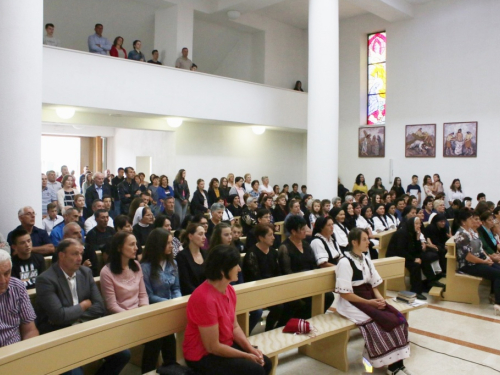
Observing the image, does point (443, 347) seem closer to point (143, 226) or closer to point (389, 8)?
point (143, 226)

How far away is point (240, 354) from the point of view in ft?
10.6

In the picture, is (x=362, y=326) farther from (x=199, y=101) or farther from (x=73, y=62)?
(x=199, y=101)

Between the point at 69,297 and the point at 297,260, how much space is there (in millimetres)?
2502

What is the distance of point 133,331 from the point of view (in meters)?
3.28

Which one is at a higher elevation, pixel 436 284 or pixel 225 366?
pixel 225 366

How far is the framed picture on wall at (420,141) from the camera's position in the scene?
1488 cm

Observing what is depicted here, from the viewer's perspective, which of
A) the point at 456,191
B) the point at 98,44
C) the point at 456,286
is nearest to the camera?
the point at 456,286

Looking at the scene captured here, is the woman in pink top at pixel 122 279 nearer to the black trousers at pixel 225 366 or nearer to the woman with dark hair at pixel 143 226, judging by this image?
the black trousers at pixel 225 366

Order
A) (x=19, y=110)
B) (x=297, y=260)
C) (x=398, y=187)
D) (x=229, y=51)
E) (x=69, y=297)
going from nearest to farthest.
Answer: (x=69, y=297) < (x=297, y=260) < (x=19, y=110) < (x=398, y=187) < (x=229, y=51)

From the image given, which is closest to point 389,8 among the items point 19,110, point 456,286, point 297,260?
point 456,286

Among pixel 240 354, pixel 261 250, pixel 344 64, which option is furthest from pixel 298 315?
pixel 344 64

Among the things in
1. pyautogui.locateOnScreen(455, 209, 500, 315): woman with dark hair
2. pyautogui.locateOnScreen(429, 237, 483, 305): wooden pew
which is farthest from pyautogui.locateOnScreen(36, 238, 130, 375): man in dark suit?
pyautogui.locateOnScreen(455, 209, 500, 315): woman with dark hair

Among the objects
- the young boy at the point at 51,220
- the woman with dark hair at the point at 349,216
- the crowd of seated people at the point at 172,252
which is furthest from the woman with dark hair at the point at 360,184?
the young boy at the point at 51,220

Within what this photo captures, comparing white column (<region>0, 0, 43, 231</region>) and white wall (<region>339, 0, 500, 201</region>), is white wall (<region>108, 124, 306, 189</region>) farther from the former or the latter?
Result: white column (<region>0, 0, 43, 231</region>)
